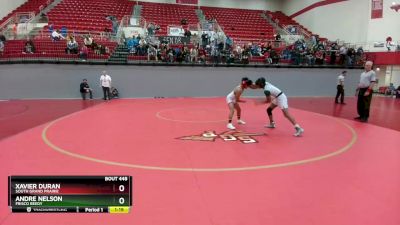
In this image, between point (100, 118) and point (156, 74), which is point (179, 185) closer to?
point (100, 118)

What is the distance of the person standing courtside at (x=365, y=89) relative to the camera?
9969mm

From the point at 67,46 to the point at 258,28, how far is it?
16844 mm

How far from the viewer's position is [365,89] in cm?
1025

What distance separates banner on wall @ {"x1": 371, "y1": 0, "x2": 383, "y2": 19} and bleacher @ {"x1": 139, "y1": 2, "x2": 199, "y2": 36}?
13.6 meters

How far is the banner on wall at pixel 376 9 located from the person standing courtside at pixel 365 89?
15472 millimetres

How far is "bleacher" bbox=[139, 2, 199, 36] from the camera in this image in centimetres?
2589

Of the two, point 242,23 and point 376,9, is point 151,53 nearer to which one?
point 242,23

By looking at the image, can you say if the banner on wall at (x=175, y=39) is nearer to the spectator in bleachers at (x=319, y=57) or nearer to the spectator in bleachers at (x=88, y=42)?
the spectator in bleachers at (x=88, y=42)

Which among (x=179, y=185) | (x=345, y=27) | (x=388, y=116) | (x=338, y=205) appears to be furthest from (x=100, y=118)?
(x=345, y=27)

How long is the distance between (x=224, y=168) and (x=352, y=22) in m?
24.0

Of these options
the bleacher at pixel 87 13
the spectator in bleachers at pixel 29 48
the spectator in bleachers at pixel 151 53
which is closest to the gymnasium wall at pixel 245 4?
the bleacher at pixel 87 13

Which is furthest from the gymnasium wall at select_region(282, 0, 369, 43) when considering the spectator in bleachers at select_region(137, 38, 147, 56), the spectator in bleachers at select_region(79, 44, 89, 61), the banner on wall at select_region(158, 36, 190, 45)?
the spectator in bleachers at select_region(79, 44, 89, 61)

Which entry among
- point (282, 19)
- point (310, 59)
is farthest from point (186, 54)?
point (282, 19)
